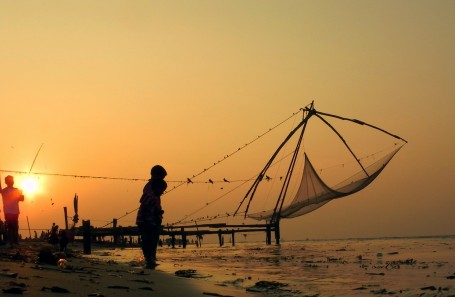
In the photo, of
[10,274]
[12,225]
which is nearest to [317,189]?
[12,225]

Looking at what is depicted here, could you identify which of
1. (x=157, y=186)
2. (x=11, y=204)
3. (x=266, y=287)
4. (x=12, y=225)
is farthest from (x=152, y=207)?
(x=12, y=225)

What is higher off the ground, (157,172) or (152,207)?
(157,172)

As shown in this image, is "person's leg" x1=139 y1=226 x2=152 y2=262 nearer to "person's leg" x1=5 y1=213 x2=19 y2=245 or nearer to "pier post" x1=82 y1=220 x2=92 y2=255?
"person's leg" x1=5 y1=213 x2=19 y2=245

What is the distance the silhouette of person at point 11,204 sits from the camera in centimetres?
1201

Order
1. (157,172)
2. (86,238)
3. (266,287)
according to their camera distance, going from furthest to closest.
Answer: (86,238), (157,172), (266,287)

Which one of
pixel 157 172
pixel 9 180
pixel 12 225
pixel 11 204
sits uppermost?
pixel 9 180

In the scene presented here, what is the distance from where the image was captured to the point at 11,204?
12.1 metres

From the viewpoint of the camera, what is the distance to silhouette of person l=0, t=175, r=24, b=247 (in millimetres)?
12008

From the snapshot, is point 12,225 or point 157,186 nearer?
point 157,186

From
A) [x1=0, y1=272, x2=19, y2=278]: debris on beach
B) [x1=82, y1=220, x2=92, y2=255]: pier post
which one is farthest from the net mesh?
[x1=0, y1=272, x2=19, y2=278]: debris on beach

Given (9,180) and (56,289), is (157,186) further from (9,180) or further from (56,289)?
(56,289)

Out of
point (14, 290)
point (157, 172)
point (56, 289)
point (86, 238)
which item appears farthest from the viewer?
point (86, 238)

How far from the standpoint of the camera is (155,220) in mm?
9883

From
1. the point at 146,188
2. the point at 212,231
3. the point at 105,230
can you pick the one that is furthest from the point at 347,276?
the point at 212,231
